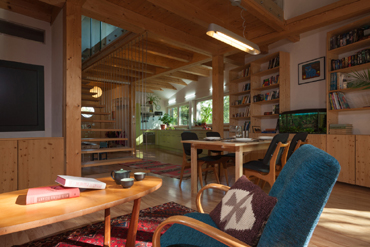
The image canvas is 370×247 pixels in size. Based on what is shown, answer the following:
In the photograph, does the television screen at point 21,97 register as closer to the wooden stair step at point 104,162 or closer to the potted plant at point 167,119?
the wooden stair step at point 104,162

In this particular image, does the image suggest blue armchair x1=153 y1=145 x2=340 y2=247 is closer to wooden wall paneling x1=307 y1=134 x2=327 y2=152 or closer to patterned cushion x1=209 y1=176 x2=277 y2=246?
patterned cushion x1=209 y1=176 x2=277 y2=246

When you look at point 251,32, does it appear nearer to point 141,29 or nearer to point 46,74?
point 141,29

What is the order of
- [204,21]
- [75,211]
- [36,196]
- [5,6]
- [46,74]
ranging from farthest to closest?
[204,21] < [46,74] < [5,6] < [36,196] < [75,211]

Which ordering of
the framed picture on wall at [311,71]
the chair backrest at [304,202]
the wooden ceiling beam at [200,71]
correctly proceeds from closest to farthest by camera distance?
the chair backrest at [304,202] < the framed picture on wall at [311,71] < the wooden ceiling beam at [200,71]

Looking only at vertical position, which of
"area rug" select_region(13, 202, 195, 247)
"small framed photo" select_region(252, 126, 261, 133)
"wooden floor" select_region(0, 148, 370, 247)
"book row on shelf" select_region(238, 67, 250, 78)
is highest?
"book row on shelf" select_region(238, 67, 250, 78)

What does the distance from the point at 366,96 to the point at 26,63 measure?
18.4ft

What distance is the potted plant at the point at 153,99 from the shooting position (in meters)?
9.73

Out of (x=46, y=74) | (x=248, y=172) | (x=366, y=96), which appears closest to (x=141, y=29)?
(x=46, y=74)

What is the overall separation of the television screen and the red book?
2.62 m

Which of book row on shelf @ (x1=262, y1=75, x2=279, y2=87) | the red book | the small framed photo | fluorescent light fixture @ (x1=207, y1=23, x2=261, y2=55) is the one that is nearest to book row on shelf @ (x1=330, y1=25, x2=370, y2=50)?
book row on shelf @ (x1=262, y1=75, x2=279, y2=87)

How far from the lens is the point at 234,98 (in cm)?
617

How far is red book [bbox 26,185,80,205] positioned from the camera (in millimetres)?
1149

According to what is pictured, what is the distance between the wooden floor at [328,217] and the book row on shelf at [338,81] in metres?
Result: 1.71

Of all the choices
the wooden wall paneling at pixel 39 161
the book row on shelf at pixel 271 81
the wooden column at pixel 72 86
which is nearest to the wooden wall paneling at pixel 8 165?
the wooden wall paneling at pixel 39 161
